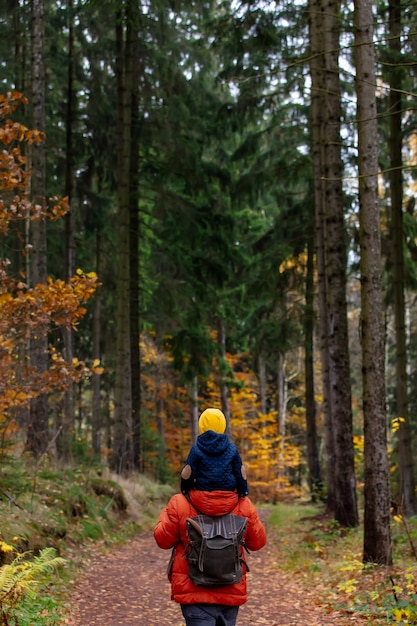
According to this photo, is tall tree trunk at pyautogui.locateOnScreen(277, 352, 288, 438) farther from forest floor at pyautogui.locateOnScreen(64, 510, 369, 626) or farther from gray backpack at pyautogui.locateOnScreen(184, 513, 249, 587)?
gray backpack at pyautogui.locateOnScreen(184, 513, 249, 587)

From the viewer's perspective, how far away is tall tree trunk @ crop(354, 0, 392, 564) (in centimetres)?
845

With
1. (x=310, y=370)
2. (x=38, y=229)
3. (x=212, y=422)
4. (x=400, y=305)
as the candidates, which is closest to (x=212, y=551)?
(x=212, y=422)

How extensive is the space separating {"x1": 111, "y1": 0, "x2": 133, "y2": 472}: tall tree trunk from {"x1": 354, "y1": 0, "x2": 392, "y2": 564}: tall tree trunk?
318 inches

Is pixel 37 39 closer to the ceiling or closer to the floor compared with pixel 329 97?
closer to the ceiling

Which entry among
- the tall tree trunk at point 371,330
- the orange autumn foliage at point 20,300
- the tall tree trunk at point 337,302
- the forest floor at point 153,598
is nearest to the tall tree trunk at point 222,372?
the tall tree trunk at point 337,302

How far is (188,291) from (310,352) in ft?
12.8

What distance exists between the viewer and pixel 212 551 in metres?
4.20

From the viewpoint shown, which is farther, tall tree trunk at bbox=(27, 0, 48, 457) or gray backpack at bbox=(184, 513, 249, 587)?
tall tree trunk at bbox=(27, 0, 48, 457)

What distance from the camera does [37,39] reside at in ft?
43.4

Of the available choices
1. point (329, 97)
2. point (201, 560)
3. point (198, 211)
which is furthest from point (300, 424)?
point (201, 560)

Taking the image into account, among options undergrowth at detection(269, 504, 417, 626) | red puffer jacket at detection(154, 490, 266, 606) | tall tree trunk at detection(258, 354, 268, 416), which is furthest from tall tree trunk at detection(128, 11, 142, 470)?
tall tree trunk at detection(258, 354, 268, 416)

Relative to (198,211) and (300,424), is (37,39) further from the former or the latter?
(300,424)

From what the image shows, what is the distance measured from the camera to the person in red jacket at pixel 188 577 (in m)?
4.24

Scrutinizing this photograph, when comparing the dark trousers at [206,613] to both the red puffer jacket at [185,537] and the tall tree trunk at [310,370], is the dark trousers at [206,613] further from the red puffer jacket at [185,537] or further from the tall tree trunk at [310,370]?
the tall tree trunk at [310,370]
